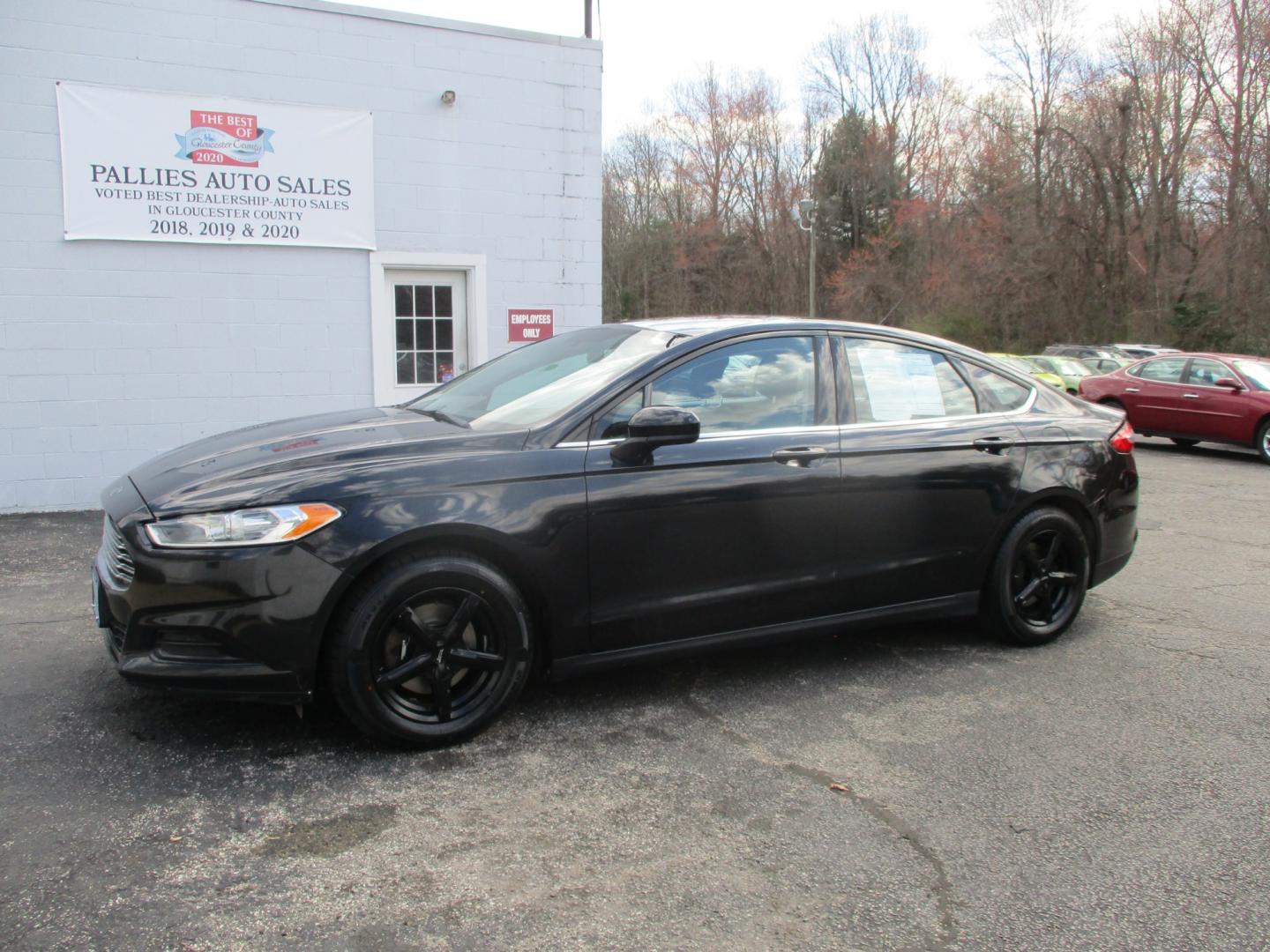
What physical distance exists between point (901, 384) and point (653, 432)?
1485 millimetres

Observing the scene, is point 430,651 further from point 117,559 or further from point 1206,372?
point 1206,372

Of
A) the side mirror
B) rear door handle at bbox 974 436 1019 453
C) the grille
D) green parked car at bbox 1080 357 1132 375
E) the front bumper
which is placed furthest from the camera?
green parked car at bbox 1080 357 1132 375

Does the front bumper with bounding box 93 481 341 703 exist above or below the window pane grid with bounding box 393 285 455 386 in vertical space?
below

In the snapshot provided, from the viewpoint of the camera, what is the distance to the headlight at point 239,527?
10.2 ft

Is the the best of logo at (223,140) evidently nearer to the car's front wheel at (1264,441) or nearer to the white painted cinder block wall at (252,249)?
the white painted cinder block wall at (252,249)

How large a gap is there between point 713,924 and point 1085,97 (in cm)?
4185

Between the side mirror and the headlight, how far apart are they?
1092 mm

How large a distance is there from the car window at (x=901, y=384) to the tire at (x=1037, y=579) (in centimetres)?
66

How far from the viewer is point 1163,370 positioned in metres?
14.4

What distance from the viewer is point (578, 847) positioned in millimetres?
2777

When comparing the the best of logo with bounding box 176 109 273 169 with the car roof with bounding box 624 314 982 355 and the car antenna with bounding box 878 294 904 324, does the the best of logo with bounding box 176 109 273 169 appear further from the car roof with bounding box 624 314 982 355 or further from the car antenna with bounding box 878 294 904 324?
the car antenna with bounding box 878 294 904 324

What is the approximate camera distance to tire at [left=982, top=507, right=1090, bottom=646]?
4523 mm

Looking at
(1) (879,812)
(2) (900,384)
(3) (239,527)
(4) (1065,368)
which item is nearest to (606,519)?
(3) (239,527)

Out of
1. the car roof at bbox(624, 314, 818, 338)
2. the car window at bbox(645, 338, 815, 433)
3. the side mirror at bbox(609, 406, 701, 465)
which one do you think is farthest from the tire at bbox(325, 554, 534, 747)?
the car roof at bbox(624, 314, 818, 338)
